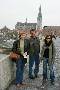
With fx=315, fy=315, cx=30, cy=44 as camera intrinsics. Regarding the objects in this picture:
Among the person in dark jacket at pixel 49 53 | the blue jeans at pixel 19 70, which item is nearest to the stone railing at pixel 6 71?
the blue jeans at pixel 19 70

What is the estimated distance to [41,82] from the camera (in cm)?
1122

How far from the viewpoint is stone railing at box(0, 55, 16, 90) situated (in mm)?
9586

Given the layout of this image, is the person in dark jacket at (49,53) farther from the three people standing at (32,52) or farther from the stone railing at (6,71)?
the stone railing at (6,71)

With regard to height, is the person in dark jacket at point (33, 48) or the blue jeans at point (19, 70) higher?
the person in dark jacket at point (33, 48)

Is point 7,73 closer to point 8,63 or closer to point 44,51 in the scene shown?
point 8,63

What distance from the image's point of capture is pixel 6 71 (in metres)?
10.2

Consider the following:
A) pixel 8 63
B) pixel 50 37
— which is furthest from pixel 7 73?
pixel 50 37

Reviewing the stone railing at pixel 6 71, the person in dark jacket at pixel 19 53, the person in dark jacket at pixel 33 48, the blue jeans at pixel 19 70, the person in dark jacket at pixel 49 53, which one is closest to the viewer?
the stone railing at pixel 6 71

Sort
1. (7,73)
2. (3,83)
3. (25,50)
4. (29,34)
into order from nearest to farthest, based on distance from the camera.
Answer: (3,83) → (7,73) → (25,50) → (29,34)

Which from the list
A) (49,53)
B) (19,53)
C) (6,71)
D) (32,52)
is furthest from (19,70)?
(49,53)

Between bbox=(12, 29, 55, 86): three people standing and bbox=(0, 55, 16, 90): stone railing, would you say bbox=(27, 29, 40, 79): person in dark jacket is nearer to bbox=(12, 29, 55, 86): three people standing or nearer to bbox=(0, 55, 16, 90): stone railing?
bbox=(12, 29, 55, 86): three people standing

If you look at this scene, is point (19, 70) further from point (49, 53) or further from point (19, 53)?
point (49, 53)

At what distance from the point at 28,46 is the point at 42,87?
5.51 feet

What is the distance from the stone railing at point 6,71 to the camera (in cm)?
959
